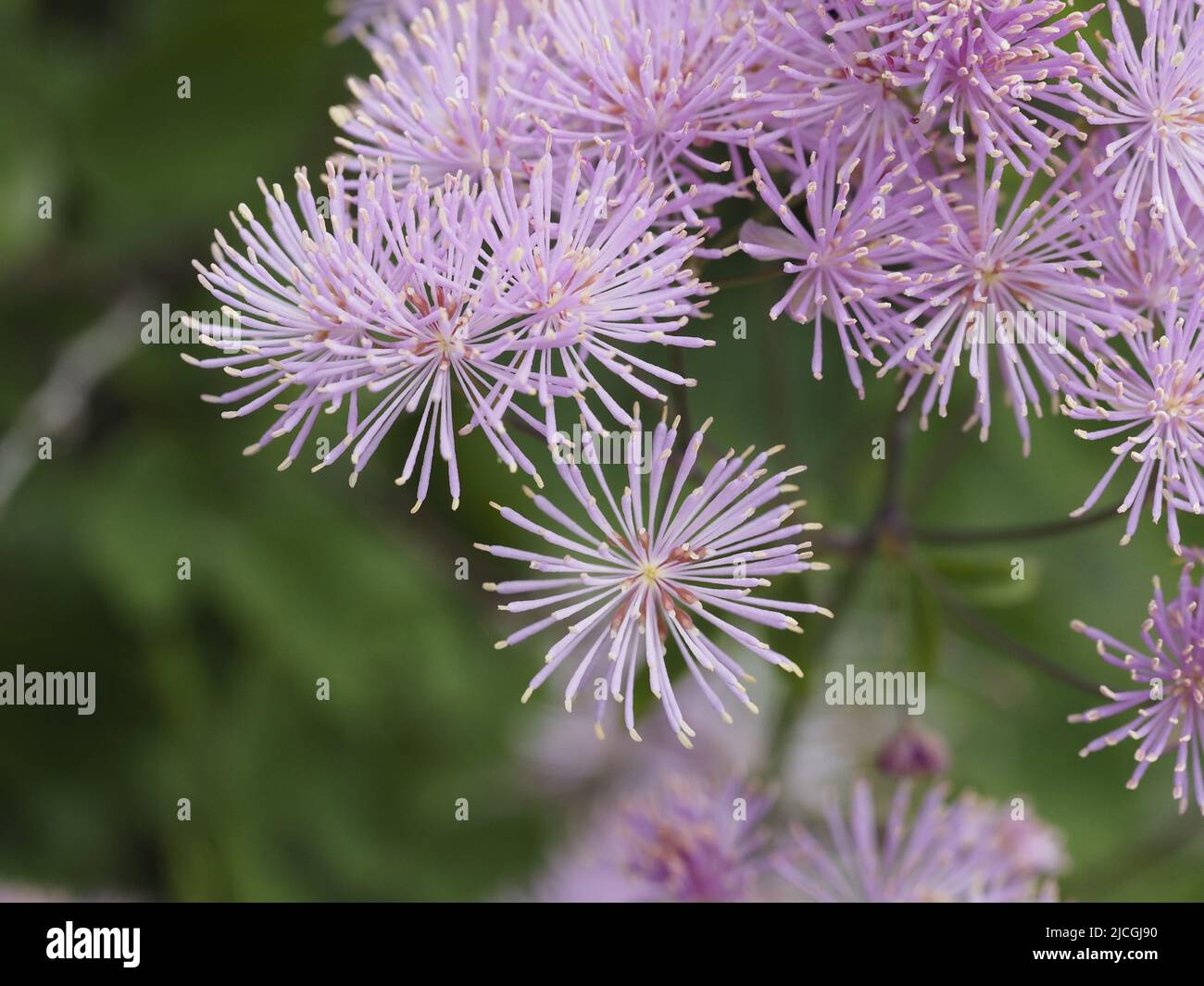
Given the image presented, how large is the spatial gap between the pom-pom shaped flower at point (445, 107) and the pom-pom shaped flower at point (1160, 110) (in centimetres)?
46

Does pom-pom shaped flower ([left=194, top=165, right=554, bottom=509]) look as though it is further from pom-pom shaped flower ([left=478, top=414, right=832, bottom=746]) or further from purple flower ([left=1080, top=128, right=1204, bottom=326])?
purple flower ([left=1080, top=128, right=1204, bottom=326])

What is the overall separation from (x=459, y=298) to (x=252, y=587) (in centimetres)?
115

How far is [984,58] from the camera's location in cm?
98

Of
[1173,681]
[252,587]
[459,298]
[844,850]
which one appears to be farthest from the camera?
[252,587]

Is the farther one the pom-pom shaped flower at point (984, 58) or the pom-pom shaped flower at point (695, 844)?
the pom-pom shaped flower at point (695, 844)

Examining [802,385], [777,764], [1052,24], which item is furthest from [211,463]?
[1052,24]

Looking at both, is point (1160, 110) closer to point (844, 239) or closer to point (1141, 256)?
point (1141, 256)

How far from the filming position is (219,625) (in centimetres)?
225

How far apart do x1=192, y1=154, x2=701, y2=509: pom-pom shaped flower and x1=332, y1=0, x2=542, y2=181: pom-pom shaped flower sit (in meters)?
0.10

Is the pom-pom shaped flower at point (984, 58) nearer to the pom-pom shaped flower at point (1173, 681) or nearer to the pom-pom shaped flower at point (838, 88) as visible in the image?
the pom-pom shaped flower at point (838, 88)

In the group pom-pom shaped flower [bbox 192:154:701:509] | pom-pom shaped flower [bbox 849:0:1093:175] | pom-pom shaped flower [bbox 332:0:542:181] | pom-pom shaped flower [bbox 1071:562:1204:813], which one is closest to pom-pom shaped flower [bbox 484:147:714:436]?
pom-pom shaped flower [bbox 192:154:701:509]

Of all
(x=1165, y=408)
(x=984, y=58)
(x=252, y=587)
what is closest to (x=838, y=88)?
(x=984, y=58)

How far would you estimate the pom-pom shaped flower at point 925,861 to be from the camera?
1.34m

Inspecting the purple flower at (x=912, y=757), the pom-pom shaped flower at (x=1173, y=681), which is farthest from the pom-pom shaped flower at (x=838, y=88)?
the purple flower at (x=912, y=757)
